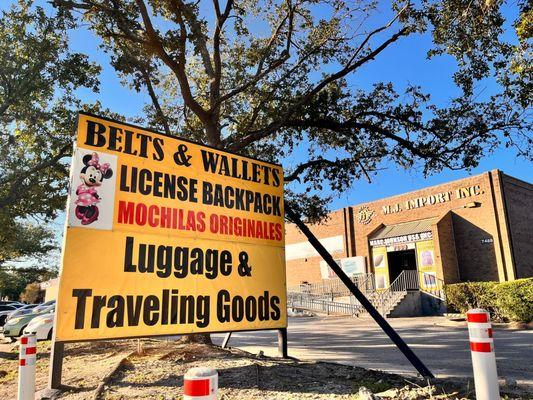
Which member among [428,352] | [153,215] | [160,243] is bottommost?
[428,352]

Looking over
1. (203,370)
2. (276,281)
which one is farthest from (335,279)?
(203,370)

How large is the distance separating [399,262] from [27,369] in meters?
27.3

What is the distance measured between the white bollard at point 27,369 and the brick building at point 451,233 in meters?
17.8

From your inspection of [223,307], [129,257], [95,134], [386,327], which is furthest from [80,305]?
[386,327]

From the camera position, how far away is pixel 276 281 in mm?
A: 6770

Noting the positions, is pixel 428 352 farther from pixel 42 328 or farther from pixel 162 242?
pixel 42 328

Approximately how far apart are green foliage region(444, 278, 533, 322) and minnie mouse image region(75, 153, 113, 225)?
1612 cm

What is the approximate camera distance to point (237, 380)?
19.2ft

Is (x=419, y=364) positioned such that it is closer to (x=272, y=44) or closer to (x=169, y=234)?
(x=169, y=234)

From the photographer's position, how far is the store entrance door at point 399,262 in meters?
29.1

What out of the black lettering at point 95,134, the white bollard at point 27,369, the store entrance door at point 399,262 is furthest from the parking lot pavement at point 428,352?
the store entrance door at point 399,262

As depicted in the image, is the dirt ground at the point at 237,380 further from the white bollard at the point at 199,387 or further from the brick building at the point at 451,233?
the brick building at the point at 451,233

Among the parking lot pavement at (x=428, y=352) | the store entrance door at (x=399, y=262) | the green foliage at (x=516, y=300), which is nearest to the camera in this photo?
the parking lot pavement at (x=428, y=352)

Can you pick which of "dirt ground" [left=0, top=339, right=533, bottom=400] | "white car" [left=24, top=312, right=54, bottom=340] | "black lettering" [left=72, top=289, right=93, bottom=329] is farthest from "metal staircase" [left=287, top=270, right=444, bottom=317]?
"black lettering" [left=72, top=289, right=93, bottom=329]
